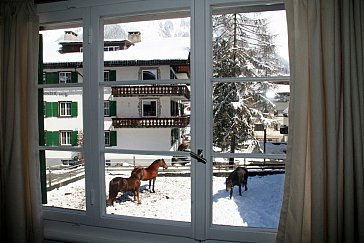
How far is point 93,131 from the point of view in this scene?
1815mm

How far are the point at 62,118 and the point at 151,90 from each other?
0.72 meters

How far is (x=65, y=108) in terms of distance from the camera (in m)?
2.02

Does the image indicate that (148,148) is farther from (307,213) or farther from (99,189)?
(307,213)

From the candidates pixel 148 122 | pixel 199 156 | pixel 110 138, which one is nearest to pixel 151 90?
pixel 148 122

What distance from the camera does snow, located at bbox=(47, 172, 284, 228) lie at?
1.69 meters

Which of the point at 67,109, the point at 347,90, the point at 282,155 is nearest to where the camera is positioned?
the point at 347,90

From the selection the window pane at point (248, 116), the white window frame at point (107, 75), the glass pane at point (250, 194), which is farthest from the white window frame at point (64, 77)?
the glass pane at point (250, 194)

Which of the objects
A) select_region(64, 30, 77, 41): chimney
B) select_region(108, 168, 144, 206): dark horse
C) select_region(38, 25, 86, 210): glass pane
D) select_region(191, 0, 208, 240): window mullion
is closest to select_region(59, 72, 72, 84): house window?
select_region(38, 25, 86, 210): glass pane

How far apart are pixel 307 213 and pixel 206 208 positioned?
1.82 ft

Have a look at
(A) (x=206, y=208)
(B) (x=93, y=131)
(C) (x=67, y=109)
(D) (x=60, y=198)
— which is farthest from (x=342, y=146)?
(D) (x=60, y=198)

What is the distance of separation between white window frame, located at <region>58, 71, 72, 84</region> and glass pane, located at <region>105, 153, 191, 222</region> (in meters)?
0.62

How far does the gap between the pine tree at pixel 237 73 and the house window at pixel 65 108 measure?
1.04 meters

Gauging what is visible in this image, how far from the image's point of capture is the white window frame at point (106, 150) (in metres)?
1.62

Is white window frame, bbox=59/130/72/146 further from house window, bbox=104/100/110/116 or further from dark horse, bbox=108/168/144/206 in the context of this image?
dark horse, bbox=108/168/144/206
